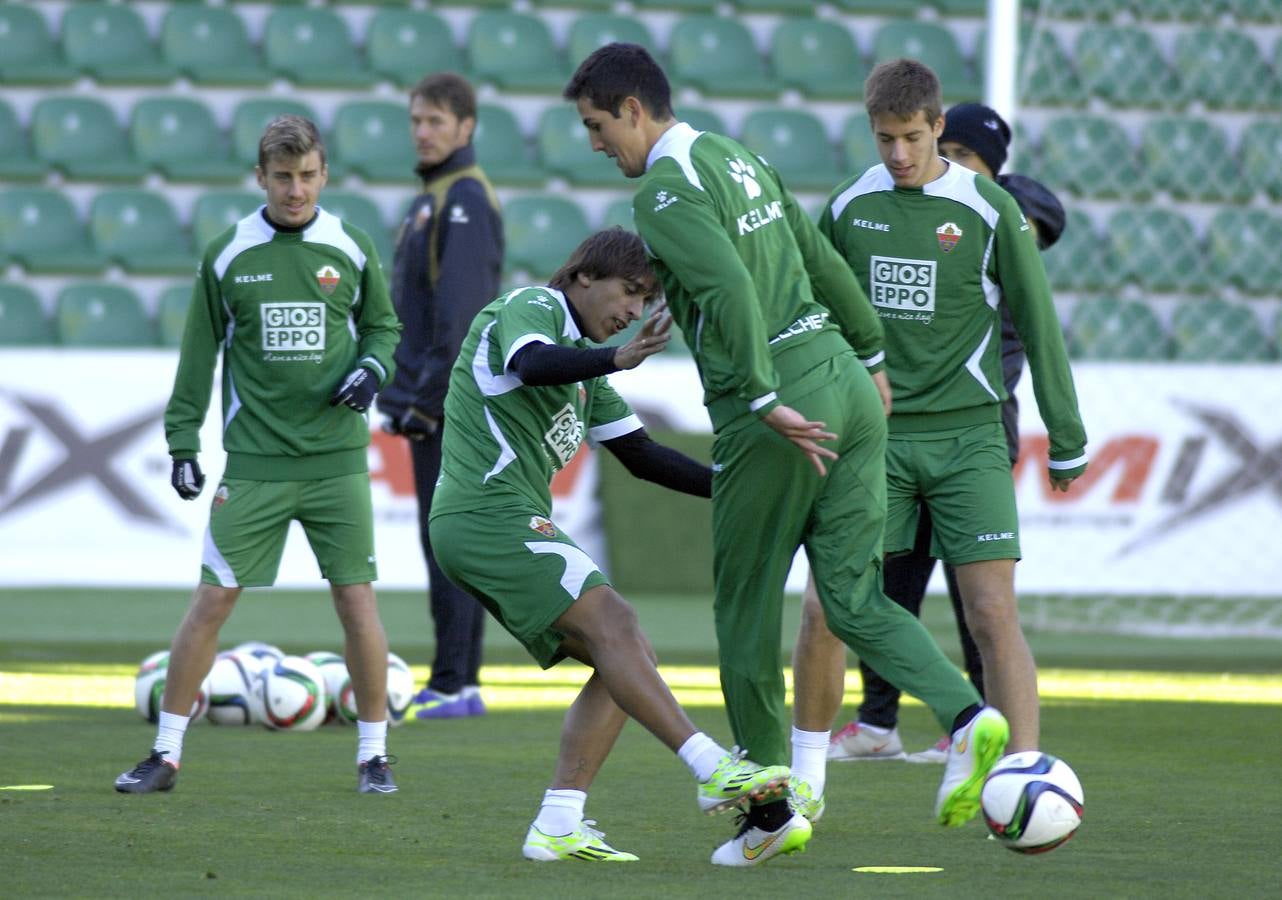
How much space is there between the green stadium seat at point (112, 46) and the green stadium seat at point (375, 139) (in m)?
1.33

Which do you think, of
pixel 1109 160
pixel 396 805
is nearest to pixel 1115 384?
pixel 1109 160

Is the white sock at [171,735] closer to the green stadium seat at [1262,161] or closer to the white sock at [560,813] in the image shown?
the white sock at [560,813]

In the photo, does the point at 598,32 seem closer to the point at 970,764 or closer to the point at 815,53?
the point at 815,53

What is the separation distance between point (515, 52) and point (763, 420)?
1065 cm

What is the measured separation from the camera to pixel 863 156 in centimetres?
1364

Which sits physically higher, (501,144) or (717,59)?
(717,59)

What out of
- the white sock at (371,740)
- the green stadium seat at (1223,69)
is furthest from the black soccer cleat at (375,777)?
the green stadium seat at (1223,69)

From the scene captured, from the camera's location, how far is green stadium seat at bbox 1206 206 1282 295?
524 inches

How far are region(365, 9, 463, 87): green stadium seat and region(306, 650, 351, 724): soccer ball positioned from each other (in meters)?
7.94

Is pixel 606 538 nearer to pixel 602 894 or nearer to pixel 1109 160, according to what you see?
pixel 1109 160

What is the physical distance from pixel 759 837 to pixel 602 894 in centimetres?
47

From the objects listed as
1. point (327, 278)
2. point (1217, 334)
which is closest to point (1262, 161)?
point (1217, 334)

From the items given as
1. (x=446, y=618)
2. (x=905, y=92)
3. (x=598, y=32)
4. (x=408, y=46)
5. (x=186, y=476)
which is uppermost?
(x=598, y=32)

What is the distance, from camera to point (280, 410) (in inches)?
204
